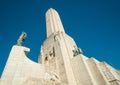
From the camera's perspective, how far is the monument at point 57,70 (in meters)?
10.4

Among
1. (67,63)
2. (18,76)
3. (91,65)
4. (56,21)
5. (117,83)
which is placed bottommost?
(117,83)

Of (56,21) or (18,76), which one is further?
(56,21)

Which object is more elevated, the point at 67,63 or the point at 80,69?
the point at 67,63

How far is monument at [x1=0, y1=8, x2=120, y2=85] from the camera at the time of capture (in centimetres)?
1037

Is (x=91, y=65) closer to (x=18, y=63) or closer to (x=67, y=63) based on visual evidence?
(x=67, y=63)

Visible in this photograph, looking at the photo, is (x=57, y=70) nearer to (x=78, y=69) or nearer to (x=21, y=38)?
(x=78, y=69)

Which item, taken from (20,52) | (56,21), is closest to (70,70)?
(20,52)

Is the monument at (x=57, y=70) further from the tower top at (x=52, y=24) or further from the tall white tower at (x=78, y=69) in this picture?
the tower top at (x=52, y=24)

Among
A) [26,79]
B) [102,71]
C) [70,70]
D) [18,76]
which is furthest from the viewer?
[70,70]

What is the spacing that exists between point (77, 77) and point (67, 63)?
8.32 ft

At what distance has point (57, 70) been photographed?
16984mm

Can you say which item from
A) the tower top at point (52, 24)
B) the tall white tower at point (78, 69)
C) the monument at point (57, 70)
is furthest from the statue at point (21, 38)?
the tower top at point (52, 24)

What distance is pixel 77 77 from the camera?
604 inches

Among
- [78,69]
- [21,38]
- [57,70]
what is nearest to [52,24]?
[57,70]
